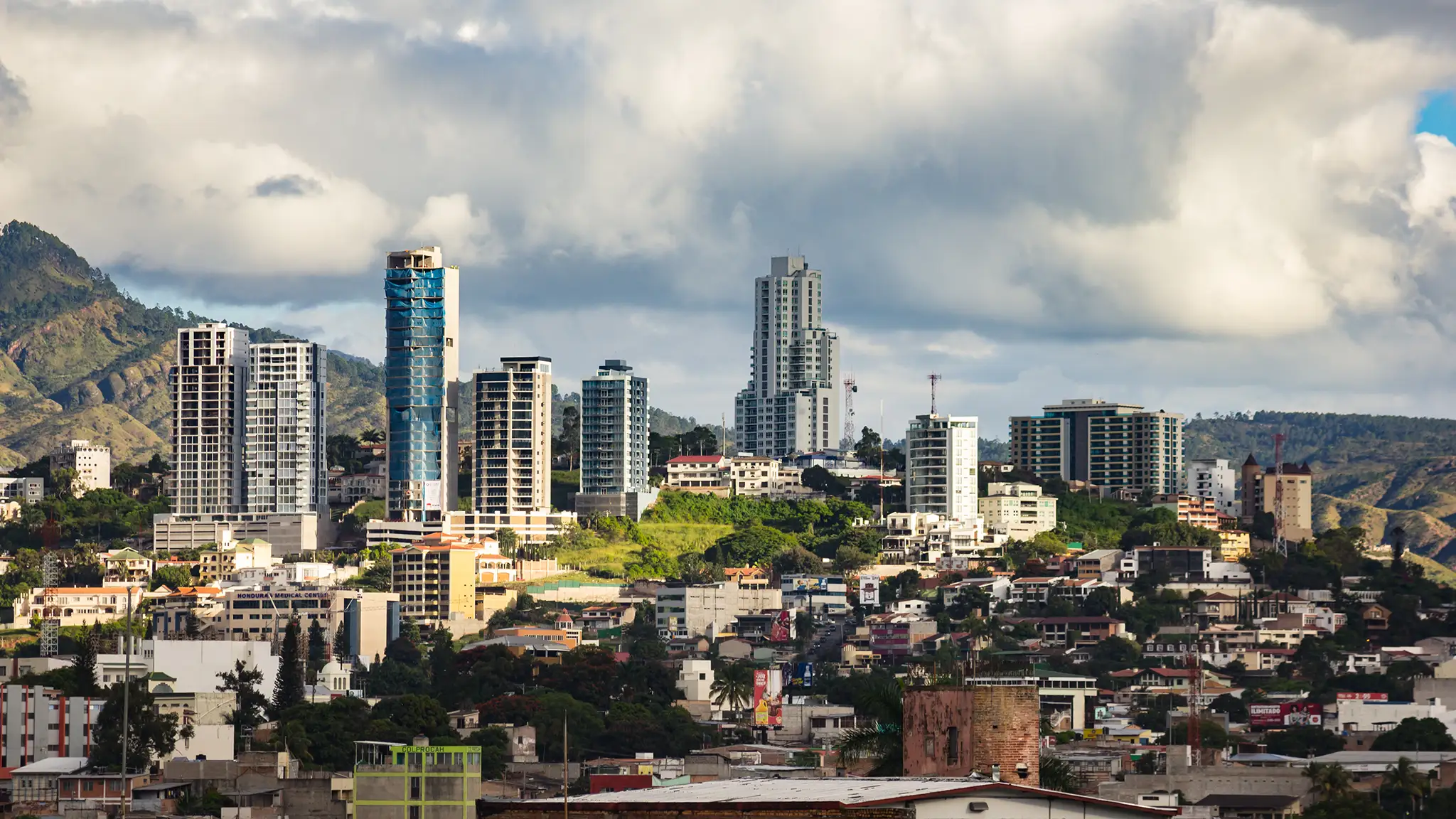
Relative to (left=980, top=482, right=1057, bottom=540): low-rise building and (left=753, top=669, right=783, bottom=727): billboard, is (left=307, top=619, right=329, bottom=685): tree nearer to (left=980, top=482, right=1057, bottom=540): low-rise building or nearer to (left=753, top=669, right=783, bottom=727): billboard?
(left=753, top=669, right=783, bottom=727): billboard

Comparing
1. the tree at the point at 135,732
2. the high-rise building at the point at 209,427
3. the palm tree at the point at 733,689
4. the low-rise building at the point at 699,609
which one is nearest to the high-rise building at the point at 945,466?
the low-rise building at the point at 699,609

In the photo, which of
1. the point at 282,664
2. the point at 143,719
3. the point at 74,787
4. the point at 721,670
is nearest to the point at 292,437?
the point at 721,670

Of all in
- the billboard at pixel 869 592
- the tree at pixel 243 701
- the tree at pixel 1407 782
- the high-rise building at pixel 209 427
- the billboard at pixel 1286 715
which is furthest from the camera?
the high-rise building at pixel 209 427

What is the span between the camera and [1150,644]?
126 m

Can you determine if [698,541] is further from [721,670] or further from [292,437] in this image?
[721,670]

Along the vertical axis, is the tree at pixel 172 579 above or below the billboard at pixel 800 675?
above

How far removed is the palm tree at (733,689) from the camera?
107 m

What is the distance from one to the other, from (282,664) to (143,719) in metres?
24.4

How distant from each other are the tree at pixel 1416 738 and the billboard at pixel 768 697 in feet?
83.0

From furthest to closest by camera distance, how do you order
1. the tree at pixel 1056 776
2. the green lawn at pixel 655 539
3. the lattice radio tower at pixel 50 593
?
1. the green lawn at pixel 655 539
2. the lattice radio tower at pixel 50 593
3. the tree at pixel 1056 776

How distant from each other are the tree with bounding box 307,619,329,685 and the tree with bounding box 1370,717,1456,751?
52620 mm

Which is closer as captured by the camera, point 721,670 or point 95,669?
point 95,669

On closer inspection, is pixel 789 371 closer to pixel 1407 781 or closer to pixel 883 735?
pixel 1407 781

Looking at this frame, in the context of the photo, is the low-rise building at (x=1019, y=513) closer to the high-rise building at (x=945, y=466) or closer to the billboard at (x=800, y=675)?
the high-rise building at (x=945, y=466)
